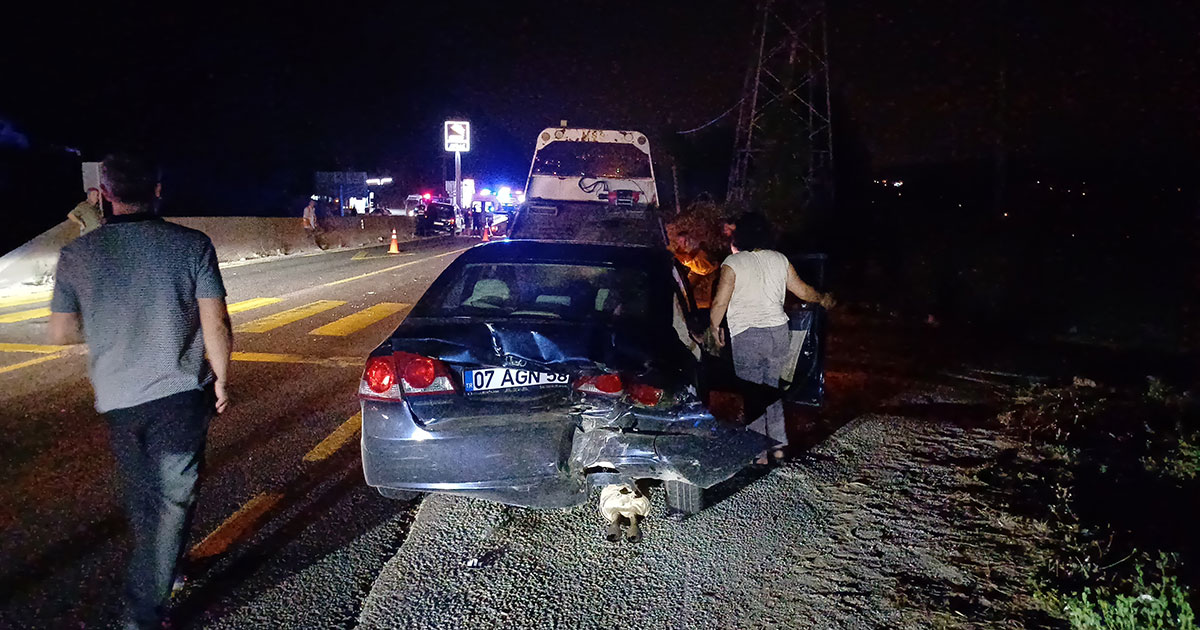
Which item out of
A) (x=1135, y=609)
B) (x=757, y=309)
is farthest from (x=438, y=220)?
(x=1135, y=609)

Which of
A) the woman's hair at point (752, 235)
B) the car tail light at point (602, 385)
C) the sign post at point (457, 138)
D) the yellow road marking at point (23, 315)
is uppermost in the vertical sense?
the sign post at point (457, 138)

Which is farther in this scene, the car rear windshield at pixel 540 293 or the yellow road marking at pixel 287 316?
the yellow road marking at pixel 287 316

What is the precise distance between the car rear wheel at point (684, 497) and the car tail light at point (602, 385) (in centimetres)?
74

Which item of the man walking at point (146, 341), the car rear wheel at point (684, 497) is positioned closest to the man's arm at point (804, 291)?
the car rear wheel at point (684, 497)

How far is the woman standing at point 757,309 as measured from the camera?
547 centimetres

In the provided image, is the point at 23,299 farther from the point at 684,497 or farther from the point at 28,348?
the point at 684,497

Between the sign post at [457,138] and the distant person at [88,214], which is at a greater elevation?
the sign post at [457,138]

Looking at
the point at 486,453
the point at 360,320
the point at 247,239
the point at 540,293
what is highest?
the point at 540,293

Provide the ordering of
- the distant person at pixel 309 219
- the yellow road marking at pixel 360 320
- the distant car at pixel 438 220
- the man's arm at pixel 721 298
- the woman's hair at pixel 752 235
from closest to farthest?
the man's arm at pixel 721 298 < the woman's hair at pixel 752 235 < the yellow road marking at pixel 360 320 < the distant person at pixel 309 219 < the distant car at pixel 438 220

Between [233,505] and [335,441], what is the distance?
50.8 inches

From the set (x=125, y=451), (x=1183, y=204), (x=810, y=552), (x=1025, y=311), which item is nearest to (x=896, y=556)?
(x=810, y=552)

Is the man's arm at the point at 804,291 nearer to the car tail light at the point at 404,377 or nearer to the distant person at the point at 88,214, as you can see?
the car tail light at the point at 404,377

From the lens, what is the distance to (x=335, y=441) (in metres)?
5.93

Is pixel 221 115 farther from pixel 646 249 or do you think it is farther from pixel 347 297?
pixel 646 249
